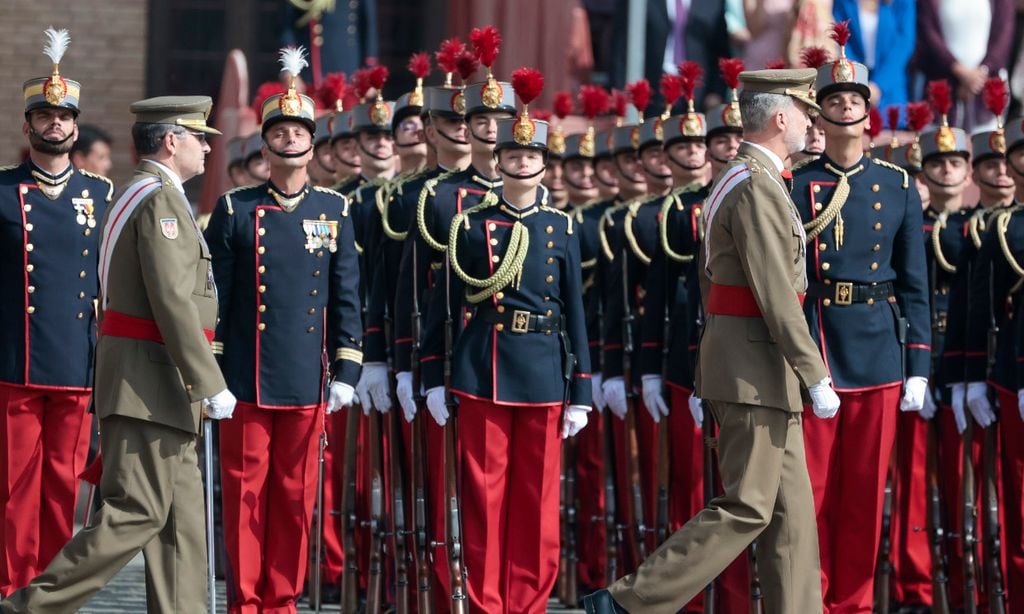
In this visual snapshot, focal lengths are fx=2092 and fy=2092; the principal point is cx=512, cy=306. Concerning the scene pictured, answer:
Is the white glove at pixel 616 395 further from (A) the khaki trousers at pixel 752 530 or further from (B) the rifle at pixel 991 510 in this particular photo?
(A) the khaki trousers at pixel 752 530

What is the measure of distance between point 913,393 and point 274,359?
2.38m

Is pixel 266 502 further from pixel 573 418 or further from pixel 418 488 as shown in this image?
pixel 573 418

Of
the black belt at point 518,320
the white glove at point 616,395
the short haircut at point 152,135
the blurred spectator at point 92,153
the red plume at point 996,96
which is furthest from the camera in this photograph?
the blurred spectator at point 92,153

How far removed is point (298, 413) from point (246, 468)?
11.2 inches

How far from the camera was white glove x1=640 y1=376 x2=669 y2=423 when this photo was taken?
28.6 feet

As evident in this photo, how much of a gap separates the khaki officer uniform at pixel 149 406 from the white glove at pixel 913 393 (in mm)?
2604

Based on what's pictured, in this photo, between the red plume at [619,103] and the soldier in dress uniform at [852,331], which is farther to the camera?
the red plume at [619,103]

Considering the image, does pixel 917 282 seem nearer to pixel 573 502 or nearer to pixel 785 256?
pixel 785 256

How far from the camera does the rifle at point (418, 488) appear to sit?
794 centimetres

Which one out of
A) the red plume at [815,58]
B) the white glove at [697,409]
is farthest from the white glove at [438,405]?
the red plume at [815,58]

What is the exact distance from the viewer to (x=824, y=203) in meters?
7.79

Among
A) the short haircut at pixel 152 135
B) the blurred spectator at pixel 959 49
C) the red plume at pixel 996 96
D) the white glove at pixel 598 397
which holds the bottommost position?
the white glove at pixel 598 397

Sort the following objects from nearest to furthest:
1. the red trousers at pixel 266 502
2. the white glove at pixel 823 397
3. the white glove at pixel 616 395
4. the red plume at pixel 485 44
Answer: the white glove at pixel 823 397 < the red trousers at pixel 266 502 < the red plume at pixel 485 44 < the white glove at pixel 616 395

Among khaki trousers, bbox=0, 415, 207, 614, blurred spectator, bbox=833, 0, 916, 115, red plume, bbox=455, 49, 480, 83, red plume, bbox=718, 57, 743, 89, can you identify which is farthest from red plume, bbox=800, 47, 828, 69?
blurred spectator, bbox=833, 0, 916, 115
